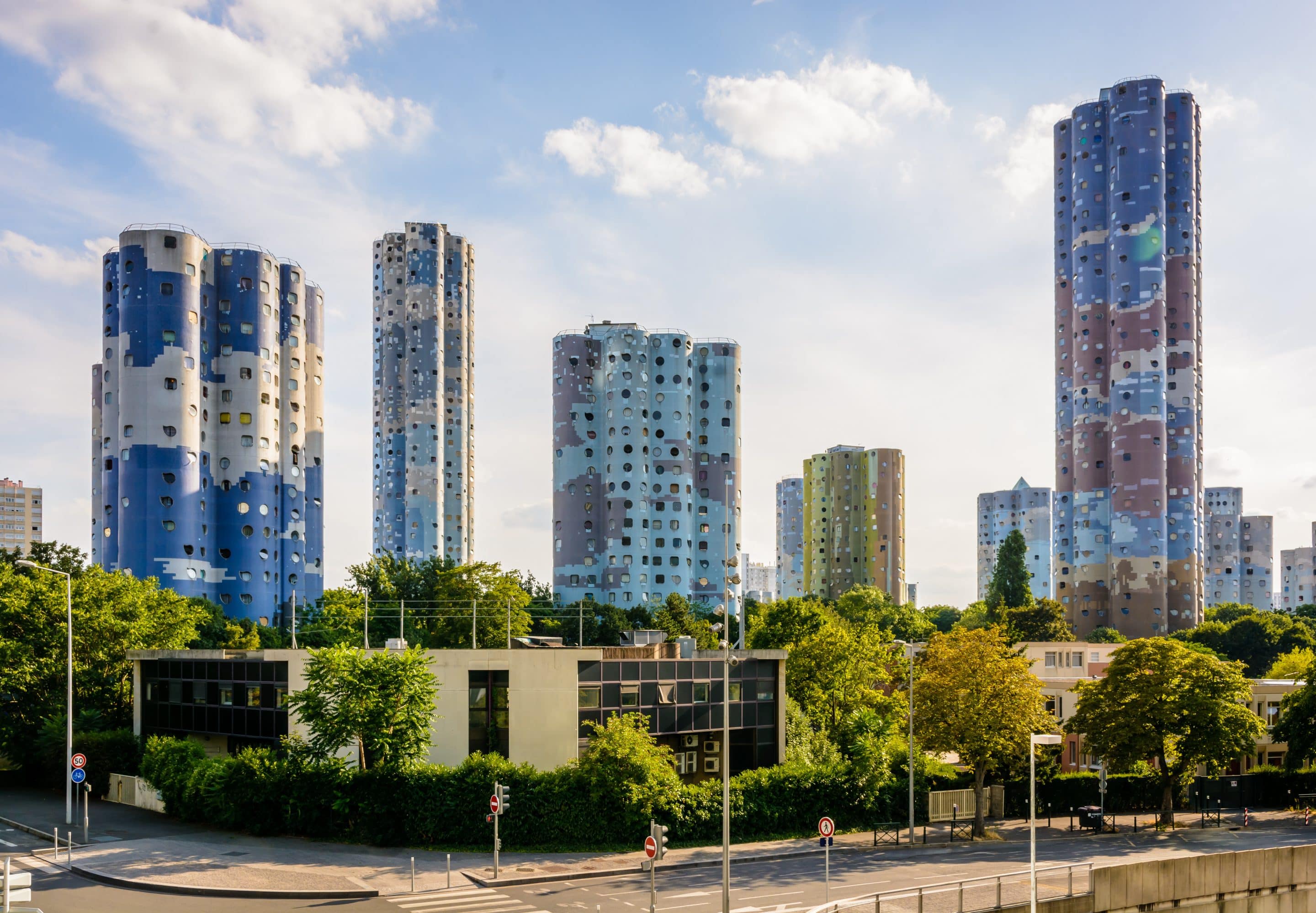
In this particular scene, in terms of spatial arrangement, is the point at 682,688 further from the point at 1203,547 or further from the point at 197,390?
the point at 1203,547

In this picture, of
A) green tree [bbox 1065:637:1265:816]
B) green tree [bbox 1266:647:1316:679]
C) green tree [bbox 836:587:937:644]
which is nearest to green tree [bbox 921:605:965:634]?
green tree [bbox 836:587:937:644]

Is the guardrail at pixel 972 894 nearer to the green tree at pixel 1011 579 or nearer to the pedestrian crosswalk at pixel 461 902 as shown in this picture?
the pedestrian crosswalk at pixel 461 902

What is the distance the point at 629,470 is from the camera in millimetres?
145375

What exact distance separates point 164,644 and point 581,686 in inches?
1279

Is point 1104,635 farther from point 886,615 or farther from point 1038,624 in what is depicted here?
point 886,615

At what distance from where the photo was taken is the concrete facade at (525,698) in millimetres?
44844

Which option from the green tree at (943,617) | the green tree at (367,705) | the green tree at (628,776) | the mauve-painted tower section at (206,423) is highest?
the mauve-painted tower section at (206,423)

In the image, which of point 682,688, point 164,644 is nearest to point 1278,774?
point 682,688

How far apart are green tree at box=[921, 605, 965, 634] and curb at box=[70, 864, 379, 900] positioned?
465 feet

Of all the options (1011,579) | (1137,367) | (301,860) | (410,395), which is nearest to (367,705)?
(301,860)

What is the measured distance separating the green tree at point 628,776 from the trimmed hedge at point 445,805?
0.39 ft

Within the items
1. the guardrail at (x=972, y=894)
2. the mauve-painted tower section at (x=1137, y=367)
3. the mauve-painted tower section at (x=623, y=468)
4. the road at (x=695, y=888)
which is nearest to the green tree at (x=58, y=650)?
the road at (x=695, y=888)

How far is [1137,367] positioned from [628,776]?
363 feet

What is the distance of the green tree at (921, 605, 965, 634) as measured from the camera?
6835 inches
